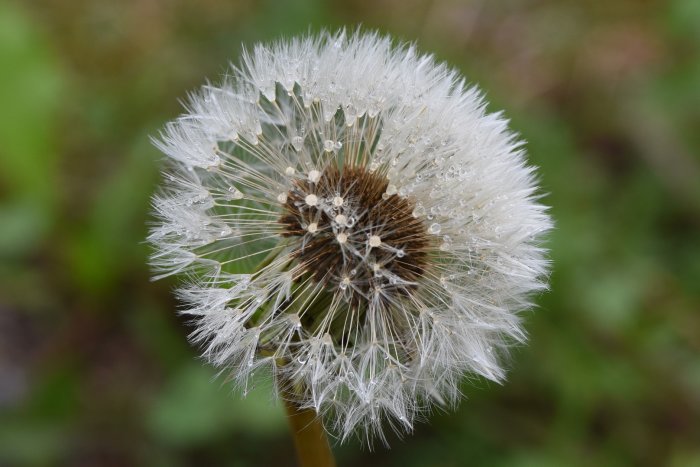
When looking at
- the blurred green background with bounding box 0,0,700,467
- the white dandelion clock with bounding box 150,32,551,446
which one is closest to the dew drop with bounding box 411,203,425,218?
the white dandelion clock with bounding box 150,32,551,446

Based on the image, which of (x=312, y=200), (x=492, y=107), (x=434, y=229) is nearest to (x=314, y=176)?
(x=312, y=200)

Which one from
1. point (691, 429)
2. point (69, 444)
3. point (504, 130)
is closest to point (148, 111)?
point (69, 444)

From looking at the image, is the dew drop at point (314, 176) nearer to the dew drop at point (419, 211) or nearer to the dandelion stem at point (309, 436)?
the dew drop at point (419, 211)

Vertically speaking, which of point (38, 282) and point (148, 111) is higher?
point (148, 111)

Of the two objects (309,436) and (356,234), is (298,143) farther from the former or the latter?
(309,436)

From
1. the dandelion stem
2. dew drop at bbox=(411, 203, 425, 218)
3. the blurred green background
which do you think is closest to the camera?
the dandelion stem

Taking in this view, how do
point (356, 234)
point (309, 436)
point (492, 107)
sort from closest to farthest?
1. point (309, 436)
2. point (356, 234)
3. point (492, 107)

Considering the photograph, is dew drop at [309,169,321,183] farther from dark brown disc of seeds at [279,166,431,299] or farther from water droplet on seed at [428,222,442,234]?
water droplet on seed at [428,222,442,234]

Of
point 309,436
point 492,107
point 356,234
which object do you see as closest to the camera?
point 309,436

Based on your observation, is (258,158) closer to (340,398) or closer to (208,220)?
(208,220)
